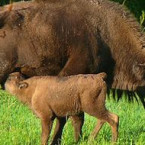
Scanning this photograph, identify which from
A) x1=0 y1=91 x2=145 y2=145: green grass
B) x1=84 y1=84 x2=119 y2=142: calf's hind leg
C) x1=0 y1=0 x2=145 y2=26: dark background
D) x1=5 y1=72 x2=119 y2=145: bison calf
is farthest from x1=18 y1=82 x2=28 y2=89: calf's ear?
x1=0 y1=0 x2=145 y2=26: dark background

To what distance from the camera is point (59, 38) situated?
833cm

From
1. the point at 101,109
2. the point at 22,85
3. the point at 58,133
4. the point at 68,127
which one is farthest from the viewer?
the point at 68,127

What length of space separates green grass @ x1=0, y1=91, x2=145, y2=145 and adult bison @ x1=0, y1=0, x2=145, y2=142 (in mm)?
328

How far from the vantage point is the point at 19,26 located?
8242 mm

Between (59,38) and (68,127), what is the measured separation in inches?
45.7

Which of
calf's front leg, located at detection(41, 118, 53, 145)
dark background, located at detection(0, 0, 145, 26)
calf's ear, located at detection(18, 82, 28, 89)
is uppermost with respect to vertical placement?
calf's ear, located at detection(18, 82, 28, 89)

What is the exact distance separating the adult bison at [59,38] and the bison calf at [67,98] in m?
0.53

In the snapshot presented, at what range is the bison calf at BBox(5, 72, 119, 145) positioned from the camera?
24.6 feet

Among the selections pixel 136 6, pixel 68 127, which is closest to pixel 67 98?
pixel 68 127

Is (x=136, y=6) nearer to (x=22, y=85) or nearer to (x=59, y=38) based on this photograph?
(x=59, y=38)

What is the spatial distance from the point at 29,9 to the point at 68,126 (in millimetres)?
1560

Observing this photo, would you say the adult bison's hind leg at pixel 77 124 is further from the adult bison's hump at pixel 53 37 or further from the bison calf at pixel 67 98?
the adult bison's hump at pixel 53 37

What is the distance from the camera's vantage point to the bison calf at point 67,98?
24.6 ft

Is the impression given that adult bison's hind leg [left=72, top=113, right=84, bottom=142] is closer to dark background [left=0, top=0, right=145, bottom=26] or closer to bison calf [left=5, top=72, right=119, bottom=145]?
bison calf [left=5, top=72, right=119, bottom=145]
